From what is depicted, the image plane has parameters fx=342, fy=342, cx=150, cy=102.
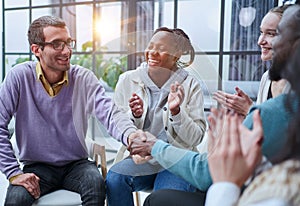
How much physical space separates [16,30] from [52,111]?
2196mm

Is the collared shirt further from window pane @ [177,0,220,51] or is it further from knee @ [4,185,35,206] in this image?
window pane @ [177,0,220,51]

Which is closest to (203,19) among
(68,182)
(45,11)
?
(68,182)

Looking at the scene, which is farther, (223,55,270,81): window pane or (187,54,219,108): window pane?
(223,55,270,81): window pane

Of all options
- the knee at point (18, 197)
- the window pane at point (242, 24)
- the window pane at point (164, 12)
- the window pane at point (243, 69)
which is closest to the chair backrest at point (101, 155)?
the knee at point (18, 197)

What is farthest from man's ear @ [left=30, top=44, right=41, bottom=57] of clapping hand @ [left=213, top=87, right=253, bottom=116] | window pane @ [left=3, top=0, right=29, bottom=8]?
window pane @ [left=3, top=0, right=29, bottom=8]

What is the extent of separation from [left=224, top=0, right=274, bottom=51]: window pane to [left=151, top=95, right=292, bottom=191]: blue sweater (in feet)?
4.77

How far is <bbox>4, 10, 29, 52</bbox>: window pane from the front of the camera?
3.41 meters

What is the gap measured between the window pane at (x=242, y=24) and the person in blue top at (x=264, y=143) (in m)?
1.28

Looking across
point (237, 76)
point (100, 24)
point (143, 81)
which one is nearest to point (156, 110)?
point (143, 81)

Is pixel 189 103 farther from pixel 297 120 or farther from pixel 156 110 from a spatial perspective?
pixel 297 120

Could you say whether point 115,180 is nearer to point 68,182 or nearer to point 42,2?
point 68,182

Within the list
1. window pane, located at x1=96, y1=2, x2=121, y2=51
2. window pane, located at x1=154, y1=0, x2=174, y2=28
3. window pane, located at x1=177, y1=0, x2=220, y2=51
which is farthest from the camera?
window pane, located at x1=154, y1=0, x2=174, y2=28

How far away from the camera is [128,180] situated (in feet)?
5.24

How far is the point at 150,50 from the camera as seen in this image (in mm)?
1470
